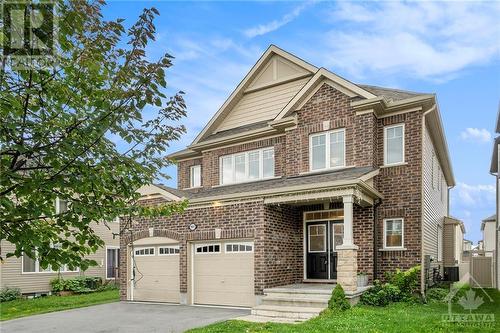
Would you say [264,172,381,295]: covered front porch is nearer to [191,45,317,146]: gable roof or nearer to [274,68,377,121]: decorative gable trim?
[274,68,377,121]: decorative gable trim

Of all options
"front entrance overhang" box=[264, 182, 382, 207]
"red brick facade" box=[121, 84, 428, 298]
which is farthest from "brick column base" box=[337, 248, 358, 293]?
"red brick facade" box=[121, 84, 428, 298]

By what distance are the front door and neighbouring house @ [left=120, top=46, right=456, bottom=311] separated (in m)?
0.04

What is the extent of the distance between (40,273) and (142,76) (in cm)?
2060

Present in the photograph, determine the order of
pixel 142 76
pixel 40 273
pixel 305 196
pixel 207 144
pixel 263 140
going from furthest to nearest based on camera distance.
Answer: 1. pixel 40 273
2. pixel 207 144
3. pixel 263 140
4. pixel 305 196
5. pixel 142 76

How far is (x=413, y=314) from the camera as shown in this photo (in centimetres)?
1053

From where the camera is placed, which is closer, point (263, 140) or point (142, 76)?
point (142, 76)

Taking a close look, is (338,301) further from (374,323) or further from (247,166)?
(247,166)

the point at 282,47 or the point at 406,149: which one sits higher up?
the point at 282,47

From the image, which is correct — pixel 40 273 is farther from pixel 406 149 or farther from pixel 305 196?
pixel 406 149

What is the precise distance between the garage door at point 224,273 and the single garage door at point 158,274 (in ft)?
3.47

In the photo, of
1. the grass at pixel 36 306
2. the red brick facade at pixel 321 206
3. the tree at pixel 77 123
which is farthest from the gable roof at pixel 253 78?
the tree at pixel 77 123

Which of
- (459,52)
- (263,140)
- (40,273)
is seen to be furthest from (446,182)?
(40,273)

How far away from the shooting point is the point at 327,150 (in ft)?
50.1

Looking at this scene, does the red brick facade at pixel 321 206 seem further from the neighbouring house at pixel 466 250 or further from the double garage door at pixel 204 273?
the neighbouring house at pixel 466 250
